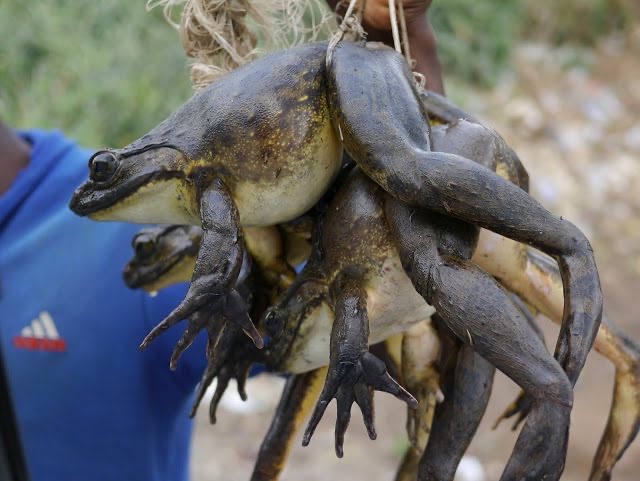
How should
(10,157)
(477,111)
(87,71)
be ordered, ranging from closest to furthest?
1. (10,157)
2. (87,71)
3. (477,111)

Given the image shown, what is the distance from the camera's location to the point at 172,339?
5.40 feet

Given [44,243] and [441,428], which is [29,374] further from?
[441,428]

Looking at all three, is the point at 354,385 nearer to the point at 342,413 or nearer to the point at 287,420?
the point at 342,413

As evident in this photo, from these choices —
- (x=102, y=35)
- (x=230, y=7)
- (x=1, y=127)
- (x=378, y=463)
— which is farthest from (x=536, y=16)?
(x=230, y=7)

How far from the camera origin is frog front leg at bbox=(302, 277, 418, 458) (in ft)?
2.11

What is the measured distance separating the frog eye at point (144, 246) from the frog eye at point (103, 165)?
253mm

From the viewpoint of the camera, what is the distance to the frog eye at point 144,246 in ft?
3.10

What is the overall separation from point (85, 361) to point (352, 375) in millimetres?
1148

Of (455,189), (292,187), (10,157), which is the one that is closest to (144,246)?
(292,187)

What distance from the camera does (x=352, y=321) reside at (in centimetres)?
65

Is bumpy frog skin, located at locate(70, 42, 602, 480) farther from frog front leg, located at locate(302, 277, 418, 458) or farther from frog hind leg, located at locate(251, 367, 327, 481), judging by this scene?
frog hind leg, located at locate(251, 367, 327, 481)

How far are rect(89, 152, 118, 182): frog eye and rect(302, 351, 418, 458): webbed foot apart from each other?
9.2 inches

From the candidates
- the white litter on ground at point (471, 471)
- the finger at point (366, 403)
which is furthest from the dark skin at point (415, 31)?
the white litter on ground at point (471, 471)

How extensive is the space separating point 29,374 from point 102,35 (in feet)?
8.75
